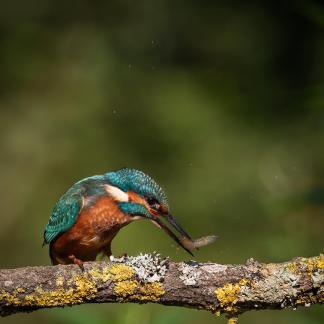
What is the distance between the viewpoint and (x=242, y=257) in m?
5.86

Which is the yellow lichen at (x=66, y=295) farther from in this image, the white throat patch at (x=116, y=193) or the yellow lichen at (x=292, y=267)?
the white throat patch at (x=116, y=193)

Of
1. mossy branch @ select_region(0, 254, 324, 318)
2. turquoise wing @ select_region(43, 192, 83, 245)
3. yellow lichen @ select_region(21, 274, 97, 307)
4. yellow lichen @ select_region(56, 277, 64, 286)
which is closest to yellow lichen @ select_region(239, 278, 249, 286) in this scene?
mossy branch @ select_region(0, 254, 324, 318)

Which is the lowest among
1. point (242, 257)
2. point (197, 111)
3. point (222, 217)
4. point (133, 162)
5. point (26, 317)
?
point (26, 317)

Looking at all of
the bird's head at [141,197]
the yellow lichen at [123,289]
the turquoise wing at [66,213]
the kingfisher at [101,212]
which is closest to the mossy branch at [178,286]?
the yellow lichen at [123,289]

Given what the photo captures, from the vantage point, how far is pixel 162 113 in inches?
274

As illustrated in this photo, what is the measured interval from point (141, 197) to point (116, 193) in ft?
0.60

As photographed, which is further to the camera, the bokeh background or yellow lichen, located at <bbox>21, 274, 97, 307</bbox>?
the bokeh background

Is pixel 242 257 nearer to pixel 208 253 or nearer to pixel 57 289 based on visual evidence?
pixel 208 253

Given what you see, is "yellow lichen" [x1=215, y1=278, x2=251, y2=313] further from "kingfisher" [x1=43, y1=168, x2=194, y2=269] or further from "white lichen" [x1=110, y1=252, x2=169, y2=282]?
"kingfisher" [x1=43, y1=168, x2=194, y2=269]

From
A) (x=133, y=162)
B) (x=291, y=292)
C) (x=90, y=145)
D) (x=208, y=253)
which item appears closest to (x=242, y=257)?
(x=208, y=253)

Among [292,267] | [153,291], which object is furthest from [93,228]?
[292,267]

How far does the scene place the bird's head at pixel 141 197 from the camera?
367 centimetres

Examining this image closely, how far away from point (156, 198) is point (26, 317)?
240 cm

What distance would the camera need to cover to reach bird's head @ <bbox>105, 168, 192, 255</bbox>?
12.0ft
